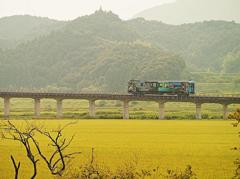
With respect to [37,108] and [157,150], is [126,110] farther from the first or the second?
[157,150]

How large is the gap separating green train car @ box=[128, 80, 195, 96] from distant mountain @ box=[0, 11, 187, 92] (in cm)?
4702

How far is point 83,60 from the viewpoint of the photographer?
498ft

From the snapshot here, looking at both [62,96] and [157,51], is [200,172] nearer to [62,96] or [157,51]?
[62,96]

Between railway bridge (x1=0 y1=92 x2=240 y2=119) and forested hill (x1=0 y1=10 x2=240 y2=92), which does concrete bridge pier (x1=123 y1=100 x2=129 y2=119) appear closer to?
railway bridge (x1=0 y1=92 x2=240 y2=119)

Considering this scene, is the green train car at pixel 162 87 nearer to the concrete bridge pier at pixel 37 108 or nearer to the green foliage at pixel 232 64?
the concrete bridge pier at pixel 37 108

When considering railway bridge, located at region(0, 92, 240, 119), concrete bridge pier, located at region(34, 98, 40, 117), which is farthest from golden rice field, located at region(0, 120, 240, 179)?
concrete bridge pier, located at region(34, 98, 40, 117)

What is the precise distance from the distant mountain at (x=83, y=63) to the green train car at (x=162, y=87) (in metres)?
47.0

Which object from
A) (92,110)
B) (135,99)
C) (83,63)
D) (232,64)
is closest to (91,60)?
(83,63)

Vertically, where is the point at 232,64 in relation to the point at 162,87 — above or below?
above

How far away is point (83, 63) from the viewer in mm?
150250

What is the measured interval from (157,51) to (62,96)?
66148 millimetres

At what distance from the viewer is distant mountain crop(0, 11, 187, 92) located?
128 metres

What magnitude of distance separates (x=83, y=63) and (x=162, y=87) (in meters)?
76.4

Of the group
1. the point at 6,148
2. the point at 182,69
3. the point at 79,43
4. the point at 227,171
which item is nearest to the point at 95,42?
the point at 79,43
